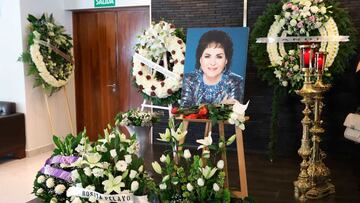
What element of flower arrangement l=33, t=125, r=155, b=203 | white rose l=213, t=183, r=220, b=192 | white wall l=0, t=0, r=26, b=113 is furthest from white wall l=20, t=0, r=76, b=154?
white rose l=213, t=183, r=220, b=192

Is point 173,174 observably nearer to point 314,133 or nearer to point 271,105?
point 314,133

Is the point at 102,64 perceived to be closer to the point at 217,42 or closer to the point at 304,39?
the point at 217,42

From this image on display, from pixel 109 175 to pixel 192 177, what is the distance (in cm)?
50

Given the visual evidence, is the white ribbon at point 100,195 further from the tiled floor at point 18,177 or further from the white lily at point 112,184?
the tiled floor at point 18,177

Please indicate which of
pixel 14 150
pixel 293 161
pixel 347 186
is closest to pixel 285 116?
pixel 293 161

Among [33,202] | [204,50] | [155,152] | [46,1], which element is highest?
[46,1]

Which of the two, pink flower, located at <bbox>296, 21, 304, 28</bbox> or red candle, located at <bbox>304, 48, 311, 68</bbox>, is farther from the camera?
pink flower, located at <bbox>296, 21, 304, 28</bbox>

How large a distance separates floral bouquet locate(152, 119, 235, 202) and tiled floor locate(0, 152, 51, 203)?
Result: 2323 mm

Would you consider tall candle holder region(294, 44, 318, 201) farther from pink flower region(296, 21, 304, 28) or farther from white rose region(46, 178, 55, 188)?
white rose region(46, 178, 55, 188)

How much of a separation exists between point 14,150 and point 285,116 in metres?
3.87

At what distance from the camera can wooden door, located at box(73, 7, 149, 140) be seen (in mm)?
6262

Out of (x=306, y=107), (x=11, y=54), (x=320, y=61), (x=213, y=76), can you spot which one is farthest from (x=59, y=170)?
(x=11, y=54)

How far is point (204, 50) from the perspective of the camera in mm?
Answer: 3951

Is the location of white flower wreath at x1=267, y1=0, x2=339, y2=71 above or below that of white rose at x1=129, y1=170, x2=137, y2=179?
above
